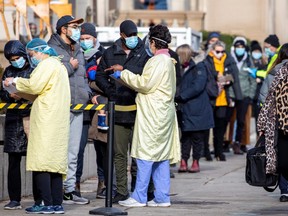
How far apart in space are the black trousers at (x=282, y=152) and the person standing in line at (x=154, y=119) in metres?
1.80

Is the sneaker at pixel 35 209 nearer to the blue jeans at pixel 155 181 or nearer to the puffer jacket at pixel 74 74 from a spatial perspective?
the blue jeans at pixel 155 181

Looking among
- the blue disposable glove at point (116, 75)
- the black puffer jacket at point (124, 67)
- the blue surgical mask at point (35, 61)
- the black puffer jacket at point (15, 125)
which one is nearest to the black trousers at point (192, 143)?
the black puffer jacket at point (124, 67)

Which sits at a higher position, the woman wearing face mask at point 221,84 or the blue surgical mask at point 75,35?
the blue surgical mask at point 75,35

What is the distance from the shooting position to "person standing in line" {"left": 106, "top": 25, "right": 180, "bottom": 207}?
14250 mm

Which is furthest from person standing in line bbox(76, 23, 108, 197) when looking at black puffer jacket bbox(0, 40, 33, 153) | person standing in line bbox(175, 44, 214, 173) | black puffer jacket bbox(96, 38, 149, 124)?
person standing in line bbox(175, 44, 214, 173)

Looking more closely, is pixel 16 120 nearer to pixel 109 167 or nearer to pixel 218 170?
pixel 109 167

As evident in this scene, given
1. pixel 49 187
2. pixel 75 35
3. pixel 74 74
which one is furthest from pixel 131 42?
pixel 49 187

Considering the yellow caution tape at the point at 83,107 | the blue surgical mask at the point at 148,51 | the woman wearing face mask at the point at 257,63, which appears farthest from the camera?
the woman wearing face mask at the point at 257,63

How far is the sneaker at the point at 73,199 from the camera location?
1488cm

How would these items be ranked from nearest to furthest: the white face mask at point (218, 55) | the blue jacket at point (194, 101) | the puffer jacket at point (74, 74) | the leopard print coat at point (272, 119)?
the leopard print coat at point (272, 119)
the puffer jacket at point (74, 74)
the blue jacket at point (194, 101)
the white face mask at point (218, 55)

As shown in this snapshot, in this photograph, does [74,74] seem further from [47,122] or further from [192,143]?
[192,143]

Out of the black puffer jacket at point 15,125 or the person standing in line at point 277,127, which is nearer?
the person standing in line at point 277,127

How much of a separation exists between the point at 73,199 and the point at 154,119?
4.71 feet

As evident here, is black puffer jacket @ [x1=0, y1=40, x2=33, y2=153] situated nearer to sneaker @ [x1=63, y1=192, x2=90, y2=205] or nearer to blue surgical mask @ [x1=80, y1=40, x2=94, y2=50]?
sneaker @ [x1=63, y1=192, x2=90, y2=205]
